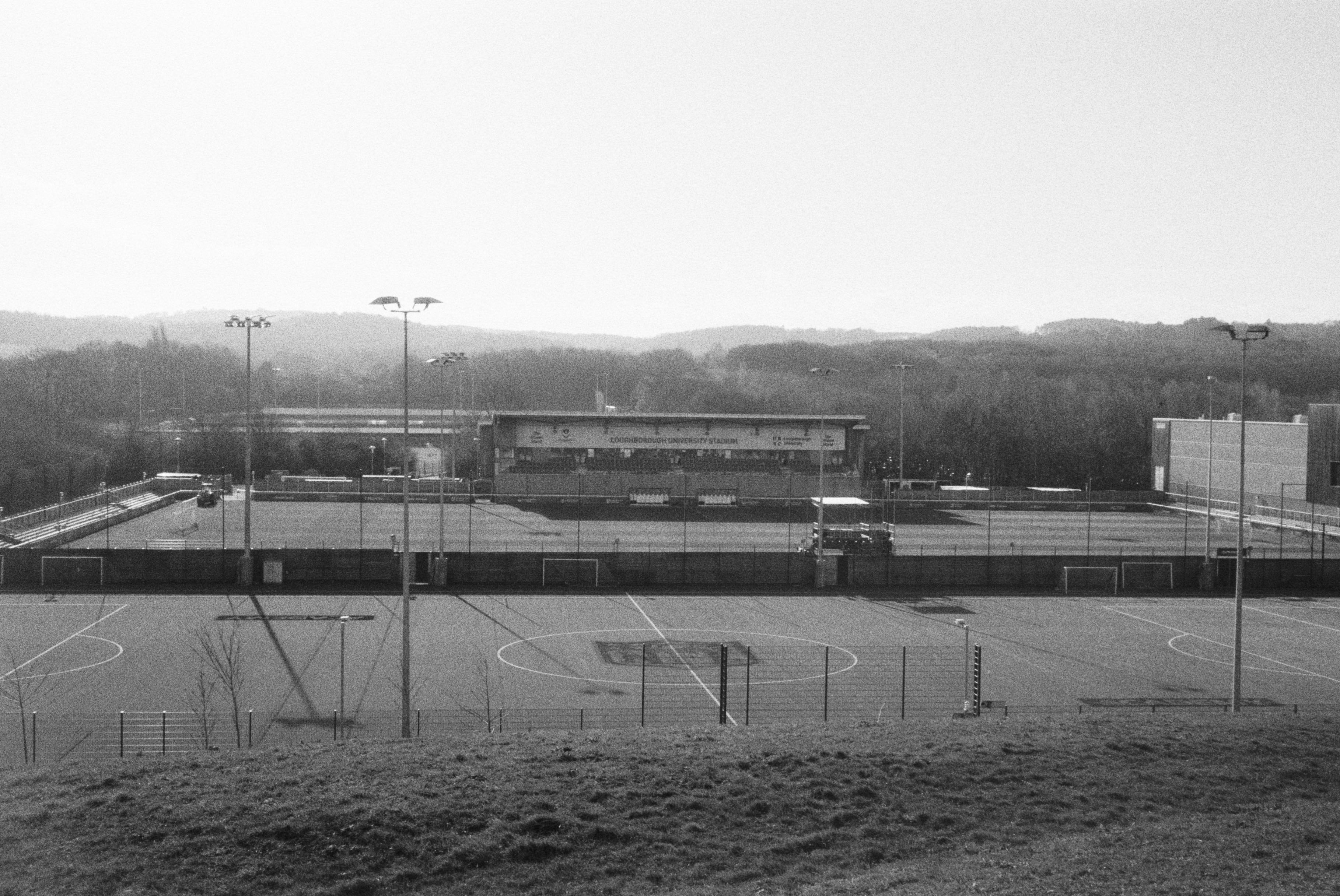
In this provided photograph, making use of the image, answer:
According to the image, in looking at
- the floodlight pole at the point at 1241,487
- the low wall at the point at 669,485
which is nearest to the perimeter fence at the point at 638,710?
the floodlight pole at the point at 1241,487

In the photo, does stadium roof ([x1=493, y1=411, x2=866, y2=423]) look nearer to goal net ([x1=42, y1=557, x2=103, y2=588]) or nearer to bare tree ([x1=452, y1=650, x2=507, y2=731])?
goal net ([x1=42, y1=557, x2=103, y2=588])

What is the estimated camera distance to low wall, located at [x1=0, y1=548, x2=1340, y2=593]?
43.3m

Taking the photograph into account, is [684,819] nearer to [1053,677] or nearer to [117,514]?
[1053,677]

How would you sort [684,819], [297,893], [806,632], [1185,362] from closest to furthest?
[297,893] → [684,819] → [806,632] → [1185,362]

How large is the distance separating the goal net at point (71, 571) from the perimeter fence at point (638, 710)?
1873 centimetres

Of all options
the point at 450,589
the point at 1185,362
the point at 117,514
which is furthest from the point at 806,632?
the point at 1185,362

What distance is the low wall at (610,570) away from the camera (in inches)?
1706

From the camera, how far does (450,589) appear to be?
143 feet

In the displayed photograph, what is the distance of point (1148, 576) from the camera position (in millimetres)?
48375

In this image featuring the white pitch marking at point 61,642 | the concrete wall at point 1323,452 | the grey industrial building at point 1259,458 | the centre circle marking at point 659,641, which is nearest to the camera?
the white pitch marking at point 61,642

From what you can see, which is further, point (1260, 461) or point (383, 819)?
point (1260, 461)

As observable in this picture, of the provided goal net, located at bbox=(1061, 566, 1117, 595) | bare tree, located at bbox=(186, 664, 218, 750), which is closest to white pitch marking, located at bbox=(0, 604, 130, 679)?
bare tree, located at bbox=(186, 664, 218, 750)

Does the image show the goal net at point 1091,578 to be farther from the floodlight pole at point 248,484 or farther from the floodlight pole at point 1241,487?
the floodlight pole at point 248,484

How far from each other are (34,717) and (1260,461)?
225 feet
